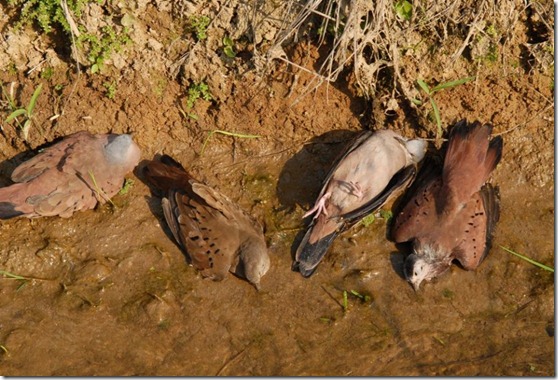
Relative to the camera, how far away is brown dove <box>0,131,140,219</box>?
5.99 meters

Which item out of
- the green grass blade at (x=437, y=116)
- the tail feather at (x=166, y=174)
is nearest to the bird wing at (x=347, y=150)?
the green grass blade at (x=437, y=116)

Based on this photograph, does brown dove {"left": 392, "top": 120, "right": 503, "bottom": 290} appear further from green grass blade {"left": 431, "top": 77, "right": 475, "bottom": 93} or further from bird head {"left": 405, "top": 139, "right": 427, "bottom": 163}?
green grass blade {"left": 431, "top": 77, "right": 475, "bottom": 93}

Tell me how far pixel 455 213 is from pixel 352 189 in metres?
0.93

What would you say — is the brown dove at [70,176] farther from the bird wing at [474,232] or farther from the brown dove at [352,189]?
the bird wing at [474,232]

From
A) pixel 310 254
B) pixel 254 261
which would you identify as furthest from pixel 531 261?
pixel 254 261

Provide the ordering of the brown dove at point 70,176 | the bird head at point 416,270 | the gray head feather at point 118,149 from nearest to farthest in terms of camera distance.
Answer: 1. the bird head at point 416,270
2. the brown dove at point 70,176
3. the gray head feather at point 118,149

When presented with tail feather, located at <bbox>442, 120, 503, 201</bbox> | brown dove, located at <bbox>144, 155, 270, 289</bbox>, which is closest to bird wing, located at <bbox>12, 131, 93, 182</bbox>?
brown dove, located at <bbox>144, 155, 270, 289</bbox>

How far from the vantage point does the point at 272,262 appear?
6012 millimetres

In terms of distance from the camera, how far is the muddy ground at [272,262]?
5.45 metres

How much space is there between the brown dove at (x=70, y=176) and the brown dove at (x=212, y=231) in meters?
0.51

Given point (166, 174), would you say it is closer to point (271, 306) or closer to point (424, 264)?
point (271, 306)

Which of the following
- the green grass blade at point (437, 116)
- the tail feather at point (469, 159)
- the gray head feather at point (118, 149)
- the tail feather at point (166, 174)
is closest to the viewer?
the tail feather at point (469, 159)

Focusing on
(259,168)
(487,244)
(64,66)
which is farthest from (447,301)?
(64,66)

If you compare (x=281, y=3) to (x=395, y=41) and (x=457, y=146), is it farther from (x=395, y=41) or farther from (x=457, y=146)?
(x=457, y=146)
